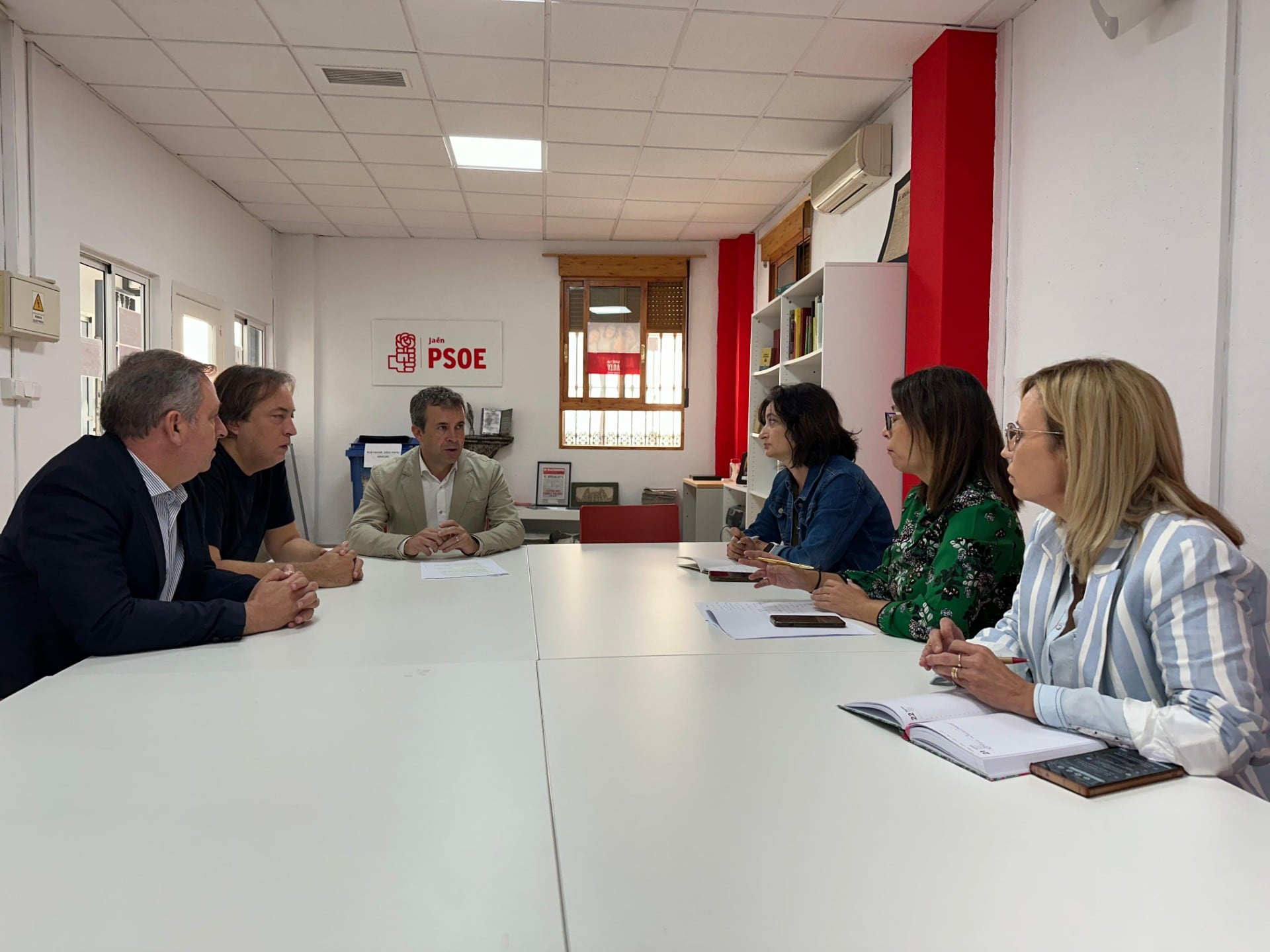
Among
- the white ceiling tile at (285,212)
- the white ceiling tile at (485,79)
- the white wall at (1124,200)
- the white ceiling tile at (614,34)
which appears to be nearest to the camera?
the white wall at (1124,200)

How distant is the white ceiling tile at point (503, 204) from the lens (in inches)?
226

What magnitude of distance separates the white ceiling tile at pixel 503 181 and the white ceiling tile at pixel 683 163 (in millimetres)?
739

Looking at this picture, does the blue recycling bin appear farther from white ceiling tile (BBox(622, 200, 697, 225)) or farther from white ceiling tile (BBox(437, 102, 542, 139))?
white ceiling tile (BBox(437, 102, 542, 139))

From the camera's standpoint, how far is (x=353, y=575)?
2527 mm

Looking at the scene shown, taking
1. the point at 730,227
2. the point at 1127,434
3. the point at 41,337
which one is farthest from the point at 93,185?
the point at 1127,434

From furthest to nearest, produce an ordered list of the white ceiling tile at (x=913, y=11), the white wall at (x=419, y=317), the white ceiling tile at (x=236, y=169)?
the white wall at (x=419, y=317), the white ceiling tile at (x=236, y=169), the white ceiling tile at (x=913, y=11)

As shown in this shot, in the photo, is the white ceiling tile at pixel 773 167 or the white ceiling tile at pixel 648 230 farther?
the white ceiling tile at pixel 648 230

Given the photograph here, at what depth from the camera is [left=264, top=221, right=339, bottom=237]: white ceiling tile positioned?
659 cm

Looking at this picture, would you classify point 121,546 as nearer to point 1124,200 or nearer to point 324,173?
point 1124,200

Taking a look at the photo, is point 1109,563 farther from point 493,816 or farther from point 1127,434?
point 493,816

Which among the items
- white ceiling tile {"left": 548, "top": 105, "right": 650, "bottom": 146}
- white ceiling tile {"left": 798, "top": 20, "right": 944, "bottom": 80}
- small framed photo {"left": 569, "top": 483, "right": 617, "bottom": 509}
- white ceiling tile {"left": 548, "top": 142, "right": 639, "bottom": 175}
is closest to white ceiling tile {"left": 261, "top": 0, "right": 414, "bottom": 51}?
white ceiling tile {"left": 548, "top": 105, "right": 650, "bottom": 146}

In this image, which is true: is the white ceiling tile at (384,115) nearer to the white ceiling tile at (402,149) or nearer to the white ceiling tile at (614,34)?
the white ceiling tile at (402,149)

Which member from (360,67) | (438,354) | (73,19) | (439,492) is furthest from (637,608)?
(438,354)

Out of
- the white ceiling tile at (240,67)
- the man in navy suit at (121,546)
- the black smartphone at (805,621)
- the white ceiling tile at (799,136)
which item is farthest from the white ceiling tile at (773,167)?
the man in navy suit at (121,546)
